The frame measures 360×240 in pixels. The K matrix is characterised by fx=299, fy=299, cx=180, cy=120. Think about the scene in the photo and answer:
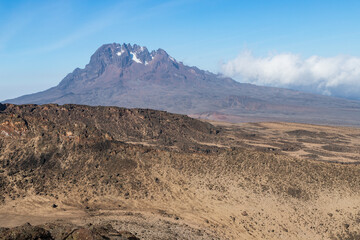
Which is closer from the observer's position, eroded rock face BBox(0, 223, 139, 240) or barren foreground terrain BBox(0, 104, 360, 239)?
eroded rock face BBox(0, 223, 139, 240)

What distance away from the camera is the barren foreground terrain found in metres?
24.8

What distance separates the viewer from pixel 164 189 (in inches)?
1228

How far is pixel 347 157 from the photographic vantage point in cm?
5022

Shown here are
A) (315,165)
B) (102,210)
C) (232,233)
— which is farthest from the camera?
(315,165)

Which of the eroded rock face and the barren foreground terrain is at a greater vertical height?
the eroded rock face

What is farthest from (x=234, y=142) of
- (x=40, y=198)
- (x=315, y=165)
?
(x=40, y=198)

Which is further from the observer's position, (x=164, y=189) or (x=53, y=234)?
(x=164, y=189)

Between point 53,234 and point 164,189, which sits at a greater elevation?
point 53,234

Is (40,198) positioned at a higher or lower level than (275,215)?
higher

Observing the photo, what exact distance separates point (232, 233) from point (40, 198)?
17.9 m

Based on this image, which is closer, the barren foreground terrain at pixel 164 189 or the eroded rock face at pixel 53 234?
the eroded rock face at pixel 53 234

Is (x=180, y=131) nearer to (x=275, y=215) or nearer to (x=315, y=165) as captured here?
(x=315, y=165)

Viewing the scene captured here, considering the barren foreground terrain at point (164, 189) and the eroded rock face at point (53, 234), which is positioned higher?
the eroded rock face at point (53, 234)

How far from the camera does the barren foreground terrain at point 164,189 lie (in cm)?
2484
